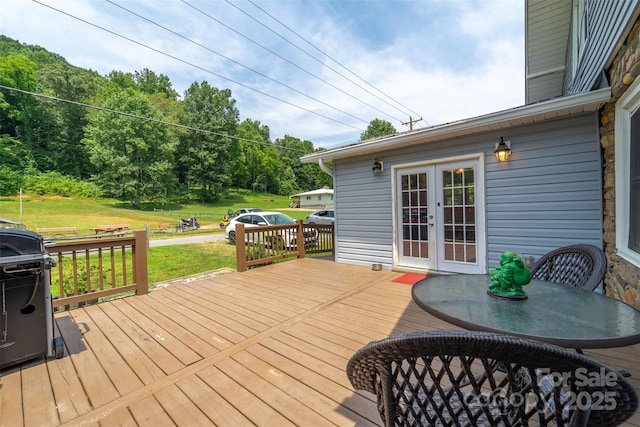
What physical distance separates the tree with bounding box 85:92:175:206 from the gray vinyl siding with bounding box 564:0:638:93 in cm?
2725

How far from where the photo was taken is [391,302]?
134 inches

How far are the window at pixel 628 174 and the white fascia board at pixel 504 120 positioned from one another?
0.38 metres

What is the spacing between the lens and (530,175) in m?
3.65

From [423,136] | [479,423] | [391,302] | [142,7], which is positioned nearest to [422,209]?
[423,136]

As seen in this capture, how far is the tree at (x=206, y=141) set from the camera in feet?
99.0

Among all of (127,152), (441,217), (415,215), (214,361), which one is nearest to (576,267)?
(441,217)

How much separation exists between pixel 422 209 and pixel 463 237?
77 centimetres

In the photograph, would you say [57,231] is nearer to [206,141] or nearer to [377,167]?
[377,167]

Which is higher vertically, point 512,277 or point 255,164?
point 255,164

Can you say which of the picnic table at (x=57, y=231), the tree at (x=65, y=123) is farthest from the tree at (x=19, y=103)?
the picnic table at (x=57, y=231)

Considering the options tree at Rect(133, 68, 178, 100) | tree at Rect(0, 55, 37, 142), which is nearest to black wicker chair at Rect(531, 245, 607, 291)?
tree at Rect(0, 55, 37, 142)

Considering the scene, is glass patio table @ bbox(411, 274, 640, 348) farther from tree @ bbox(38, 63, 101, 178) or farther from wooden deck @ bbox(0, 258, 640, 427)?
tree @ bbox(38, 63, 101, 178)

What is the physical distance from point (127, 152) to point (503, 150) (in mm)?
28240

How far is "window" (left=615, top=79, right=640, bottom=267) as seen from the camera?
221 centimetres
